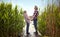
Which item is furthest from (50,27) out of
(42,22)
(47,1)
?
(47,1)

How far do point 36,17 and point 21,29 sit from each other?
0.23 metres

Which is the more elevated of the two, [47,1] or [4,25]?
[47,1]

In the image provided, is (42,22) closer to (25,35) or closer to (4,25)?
(25,35)

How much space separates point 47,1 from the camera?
2.35 metres

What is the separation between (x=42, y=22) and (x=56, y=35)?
9.2 inches

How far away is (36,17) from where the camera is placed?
233cm

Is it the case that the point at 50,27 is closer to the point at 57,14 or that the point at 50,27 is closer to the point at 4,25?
the point at 57,14

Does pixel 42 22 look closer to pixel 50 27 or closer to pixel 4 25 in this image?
pixel 50 27

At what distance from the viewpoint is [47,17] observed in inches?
93.0

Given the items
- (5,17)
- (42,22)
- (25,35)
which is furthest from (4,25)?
(42,22)

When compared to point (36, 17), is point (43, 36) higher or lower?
lower

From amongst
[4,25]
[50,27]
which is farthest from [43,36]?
[4,25]

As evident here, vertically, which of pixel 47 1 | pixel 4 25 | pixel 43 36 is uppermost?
pixel 47 1

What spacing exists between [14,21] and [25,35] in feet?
0.71
